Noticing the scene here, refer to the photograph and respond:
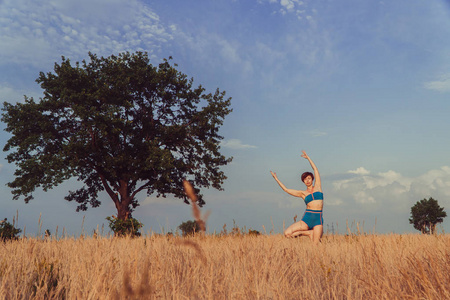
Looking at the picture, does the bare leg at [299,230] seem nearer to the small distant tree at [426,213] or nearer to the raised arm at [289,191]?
the raised arm at [289,191]

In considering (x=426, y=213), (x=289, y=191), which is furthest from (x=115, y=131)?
(x=426, y=213)

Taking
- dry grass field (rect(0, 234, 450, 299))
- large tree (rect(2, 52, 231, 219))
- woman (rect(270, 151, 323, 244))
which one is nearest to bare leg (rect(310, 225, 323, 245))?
woman (rect(270, 151, 323, 244))

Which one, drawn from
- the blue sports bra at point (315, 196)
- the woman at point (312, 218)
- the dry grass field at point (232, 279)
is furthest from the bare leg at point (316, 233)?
the dry grass field at point (232, 279)

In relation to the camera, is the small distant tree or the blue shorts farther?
the small distant tree

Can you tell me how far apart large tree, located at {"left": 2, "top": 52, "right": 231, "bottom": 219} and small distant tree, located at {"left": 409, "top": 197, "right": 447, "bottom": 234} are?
23876mm

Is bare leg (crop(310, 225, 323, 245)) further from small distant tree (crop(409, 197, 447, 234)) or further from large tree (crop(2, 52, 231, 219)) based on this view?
small distant tree (crop(409, 197, 447, 234))

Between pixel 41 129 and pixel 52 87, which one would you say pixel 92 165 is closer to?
pixel 41 129

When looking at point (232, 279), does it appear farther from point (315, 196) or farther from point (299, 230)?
point (315, 196)

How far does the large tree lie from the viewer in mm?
22375

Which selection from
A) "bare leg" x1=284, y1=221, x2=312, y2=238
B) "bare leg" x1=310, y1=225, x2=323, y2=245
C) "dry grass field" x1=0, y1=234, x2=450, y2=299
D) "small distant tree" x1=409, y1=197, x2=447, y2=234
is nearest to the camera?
"dry grass field" x1=0, y1=234, x2=450, y2=299

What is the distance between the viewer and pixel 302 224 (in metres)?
10.2

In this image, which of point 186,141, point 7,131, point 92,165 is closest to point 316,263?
point 186,141

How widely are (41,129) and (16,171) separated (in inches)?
127

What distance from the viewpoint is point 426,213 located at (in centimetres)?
3759
